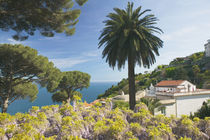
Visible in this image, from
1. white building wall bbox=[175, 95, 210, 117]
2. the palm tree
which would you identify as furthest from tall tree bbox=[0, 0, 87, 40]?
white building wall bbox=[175, 95, 210, 117]

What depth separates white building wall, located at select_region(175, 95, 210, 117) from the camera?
70.4ft

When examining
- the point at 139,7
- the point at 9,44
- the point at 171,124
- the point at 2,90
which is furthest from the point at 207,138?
the point at 2,90

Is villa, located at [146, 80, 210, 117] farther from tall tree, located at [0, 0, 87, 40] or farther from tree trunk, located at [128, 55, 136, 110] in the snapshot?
tall tree, located at [0, 0, 87, 40]

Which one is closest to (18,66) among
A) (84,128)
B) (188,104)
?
(84,128)

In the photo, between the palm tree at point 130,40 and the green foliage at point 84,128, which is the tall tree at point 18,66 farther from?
the green foliage at point 84,128

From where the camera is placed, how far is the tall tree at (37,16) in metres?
10.2

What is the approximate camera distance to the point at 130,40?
43.4ft

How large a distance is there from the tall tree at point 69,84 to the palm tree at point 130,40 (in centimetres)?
2031

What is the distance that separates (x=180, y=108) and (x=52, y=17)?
22907 mm

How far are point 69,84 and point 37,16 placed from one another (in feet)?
79.6

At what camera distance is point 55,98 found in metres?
34.3

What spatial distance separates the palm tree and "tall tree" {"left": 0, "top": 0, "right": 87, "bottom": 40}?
13.3 ft

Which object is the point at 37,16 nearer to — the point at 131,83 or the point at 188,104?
the point at 131,83

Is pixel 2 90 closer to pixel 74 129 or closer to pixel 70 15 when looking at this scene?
pixel 70 15
